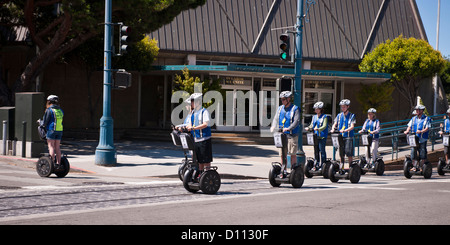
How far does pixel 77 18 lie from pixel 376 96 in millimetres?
19340

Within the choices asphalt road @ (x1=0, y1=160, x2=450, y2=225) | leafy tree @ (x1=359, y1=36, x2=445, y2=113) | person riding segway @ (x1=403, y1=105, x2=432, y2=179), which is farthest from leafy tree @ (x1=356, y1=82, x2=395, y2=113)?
asphalt road @ (x1=0, y1=160, x2=450, y2=225)

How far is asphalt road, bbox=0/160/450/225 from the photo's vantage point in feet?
23.5

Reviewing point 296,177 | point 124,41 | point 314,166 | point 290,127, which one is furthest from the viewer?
point 124,41

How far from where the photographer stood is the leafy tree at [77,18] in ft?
61.2

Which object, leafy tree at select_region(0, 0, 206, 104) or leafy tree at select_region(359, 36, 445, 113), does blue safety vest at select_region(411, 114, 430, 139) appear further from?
leafy tree at select_region(359, 36, 445, 113)

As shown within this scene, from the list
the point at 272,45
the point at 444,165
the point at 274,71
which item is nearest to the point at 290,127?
the point at 444,165

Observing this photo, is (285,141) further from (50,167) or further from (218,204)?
(50,167)

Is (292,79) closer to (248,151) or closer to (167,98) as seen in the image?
(248,151)

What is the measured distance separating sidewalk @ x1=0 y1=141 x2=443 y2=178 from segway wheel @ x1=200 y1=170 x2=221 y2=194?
441 cm

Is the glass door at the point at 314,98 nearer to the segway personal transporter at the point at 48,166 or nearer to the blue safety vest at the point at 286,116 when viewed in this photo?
the blue safety vest at the point at 286,116

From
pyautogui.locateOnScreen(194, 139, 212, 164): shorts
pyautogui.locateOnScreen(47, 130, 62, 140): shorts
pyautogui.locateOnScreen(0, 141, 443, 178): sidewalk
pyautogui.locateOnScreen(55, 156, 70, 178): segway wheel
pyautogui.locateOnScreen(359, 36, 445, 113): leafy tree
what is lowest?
pyautogui.locateOnScreen(0, 141, 443, 178): sidewalk

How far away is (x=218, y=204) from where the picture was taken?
861 cm
